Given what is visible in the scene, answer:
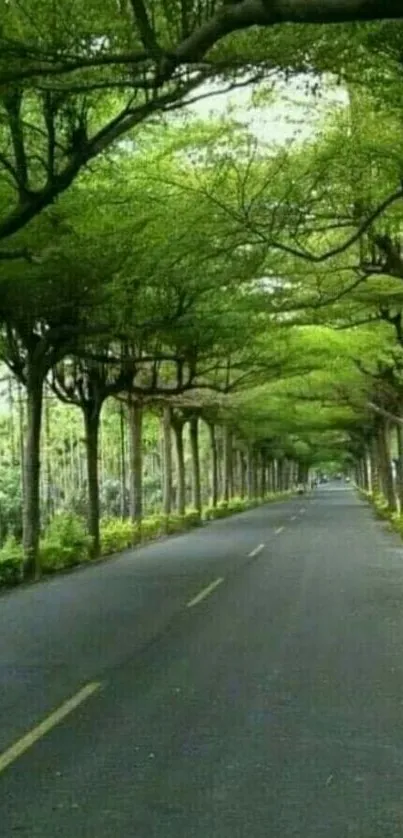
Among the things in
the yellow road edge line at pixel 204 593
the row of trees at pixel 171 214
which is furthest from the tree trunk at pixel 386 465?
the yellow road edge line at pixel 204 593

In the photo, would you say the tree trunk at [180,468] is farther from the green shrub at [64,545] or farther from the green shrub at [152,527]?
the green shrub at [64,545]

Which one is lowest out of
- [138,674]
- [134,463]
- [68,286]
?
[138,674]

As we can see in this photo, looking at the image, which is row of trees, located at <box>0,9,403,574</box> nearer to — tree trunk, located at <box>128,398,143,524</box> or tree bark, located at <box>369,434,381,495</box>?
tree trunk, located at <box>128,398,143,524</box>

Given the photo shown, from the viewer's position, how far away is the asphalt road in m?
5.82

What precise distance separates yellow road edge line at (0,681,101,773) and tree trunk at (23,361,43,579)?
1230cm

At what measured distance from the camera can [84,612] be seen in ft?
50.1

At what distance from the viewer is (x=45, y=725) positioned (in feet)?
26.6

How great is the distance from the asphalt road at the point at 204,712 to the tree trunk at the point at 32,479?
354cm

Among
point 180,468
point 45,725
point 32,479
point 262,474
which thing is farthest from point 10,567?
point 262,474

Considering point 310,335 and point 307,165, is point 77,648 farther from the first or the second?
point 310,335

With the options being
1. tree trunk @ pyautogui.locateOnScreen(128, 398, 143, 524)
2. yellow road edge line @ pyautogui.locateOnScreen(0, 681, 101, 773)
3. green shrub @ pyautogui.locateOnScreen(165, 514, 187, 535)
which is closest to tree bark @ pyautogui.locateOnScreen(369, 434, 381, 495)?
green shrub @ pyautogui.locateOnScreen(165, 514, 187, 535)

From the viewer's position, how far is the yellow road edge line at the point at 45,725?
7164 millimetres

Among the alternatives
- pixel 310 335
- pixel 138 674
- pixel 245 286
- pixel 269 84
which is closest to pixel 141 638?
pixel 138 674

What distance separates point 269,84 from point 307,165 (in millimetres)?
3246
